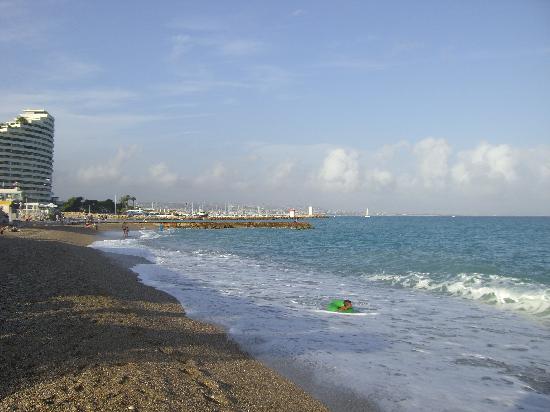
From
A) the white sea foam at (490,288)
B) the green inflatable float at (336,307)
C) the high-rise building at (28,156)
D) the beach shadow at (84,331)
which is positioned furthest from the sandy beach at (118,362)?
the high-rise building at (28,156)

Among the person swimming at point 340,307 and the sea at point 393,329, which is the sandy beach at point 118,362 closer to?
the sea at point 393,329

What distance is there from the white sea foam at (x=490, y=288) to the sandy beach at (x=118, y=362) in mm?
10902

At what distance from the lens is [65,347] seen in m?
7.23

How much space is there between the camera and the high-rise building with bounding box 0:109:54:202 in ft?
395

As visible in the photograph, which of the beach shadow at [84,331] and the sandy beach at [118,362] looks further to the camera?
the beach shadow at [84,331]

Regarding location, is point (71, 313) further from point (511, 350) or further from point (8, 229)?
point (8, 229)

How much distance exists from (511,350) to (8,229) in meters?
47.3

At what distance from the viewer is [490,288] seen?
18.5m

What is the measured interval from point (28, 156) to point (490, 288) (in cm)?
13177

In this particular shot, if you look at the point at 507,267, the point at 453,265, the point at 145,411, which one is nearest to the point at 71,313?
the point at 145,411

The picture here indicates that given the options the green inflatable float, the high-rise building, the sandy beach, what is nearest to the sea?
the green inflatable float

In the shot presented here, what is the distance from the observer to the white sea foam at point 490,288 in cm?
1543

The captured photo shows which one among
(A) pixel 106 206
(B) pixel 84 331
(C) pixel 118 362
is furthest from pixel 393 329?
(A) pixel 106 206

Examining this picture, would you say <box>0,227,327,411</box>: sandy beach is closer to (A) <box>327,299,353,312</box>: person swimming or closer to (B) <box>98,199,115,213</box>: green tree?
(A) <box>327,299,353,312</box>: person swimming
